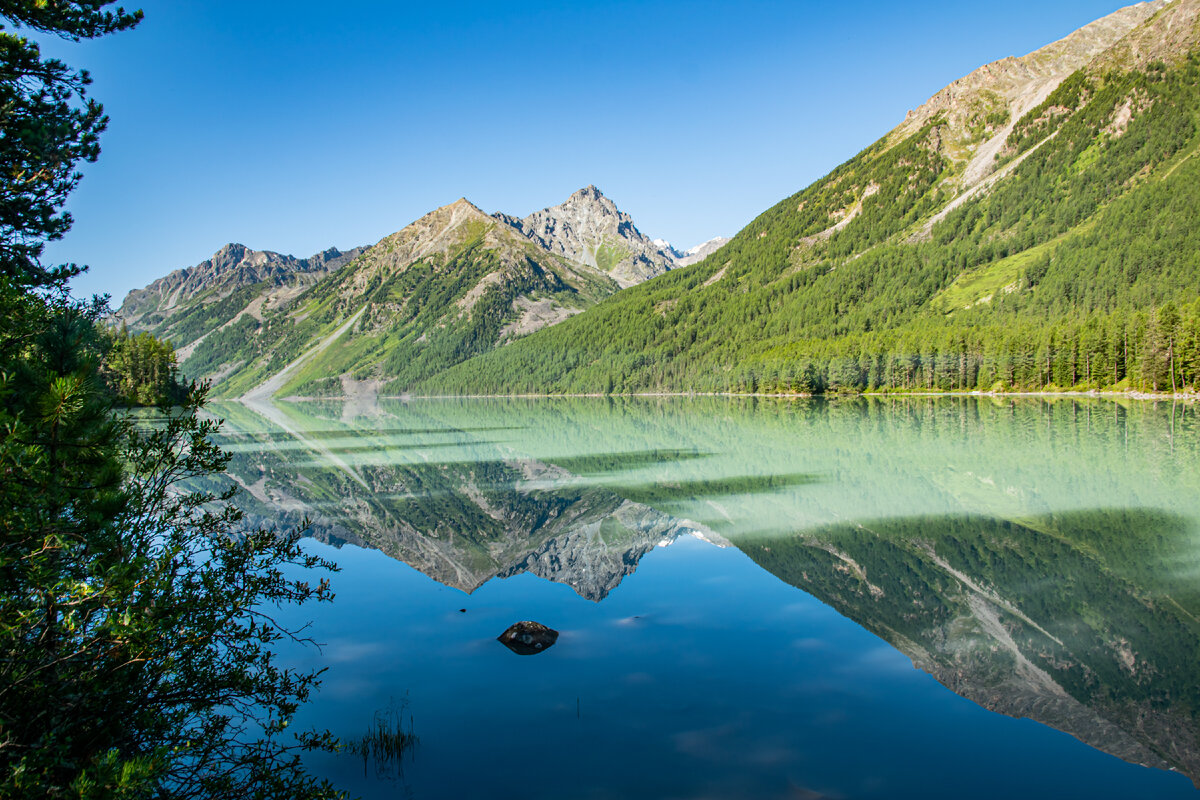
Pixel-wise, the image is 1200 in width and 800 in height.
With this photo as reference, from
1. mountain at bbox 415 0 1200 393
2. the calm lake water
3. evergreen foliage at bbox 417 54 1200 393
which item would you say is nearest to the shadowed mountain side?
the calm lake water

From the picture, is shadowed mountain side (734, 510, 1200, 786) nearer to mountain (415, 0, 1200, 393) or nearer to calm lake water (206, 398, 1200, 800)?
calm lake water (206, 398, 1200, 800)

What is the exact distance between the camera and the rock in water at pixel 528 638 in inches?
556

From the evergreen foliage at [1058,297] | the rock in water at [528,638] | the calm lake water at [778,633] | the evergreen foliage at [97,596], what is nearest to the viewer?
the evergreen foliage at [97,596]

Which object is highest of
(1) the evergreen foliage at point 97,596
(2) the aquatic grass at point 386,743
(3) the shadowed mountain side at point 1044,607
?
(1) the evergreen foliage at point 97,596

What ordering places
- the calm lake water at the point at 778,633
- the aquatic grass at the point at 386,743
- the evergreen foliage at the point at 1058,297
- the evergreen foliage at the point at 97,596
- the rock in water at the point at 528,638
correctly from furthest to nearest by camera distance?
the evergreen foliage at the point at 1058,297 < the rock in water at the point at 528,638 < the aquatic grass at the point at 386,743 < the calm lake water at the point at 778,633 < the evergreen foliage at the point at 97,596

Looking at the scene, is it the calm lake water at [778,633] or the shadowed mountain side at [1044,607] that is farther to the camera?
the shadowed mountain side at [1044,607]

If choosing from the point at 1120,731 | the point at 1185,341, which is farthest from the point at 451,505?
the point at 1185,341

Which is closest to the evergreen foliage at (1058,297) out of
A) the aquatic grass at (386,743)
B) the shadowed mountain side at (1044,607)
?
the shadowed mountain side at (1044,607)

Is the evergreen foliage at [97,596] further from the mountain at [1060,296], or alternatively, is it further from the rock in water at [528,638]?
the mountain at [1060,296]

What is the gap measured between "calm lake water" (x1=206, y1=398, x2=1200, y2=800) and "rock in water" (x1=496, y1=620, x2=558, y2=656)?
395mm

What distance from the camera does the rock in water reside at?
14117 mm

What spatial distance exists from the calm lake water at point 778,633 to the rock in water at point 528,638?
0.39 metres

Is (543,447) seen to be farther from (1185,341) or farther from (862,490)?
(1185,341)

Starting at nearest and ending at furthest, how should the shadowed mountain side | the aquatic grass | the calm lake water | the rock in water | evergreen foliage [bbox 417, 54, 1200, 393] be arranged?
the calm lake water
the aquatic grass
the shadowed mountain side
the rock in water
evergreen foliage [bbox 417, 54, 1200, 393]
